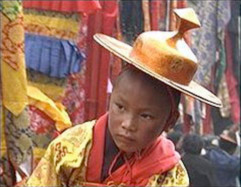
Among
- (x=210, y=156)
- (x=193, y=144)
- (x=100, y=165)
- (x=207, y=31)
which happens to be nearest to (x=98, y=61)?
(x=193, y=144)

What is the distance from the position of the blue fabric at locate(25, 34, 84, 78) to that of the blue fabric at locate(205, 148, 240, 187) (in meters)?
1.41

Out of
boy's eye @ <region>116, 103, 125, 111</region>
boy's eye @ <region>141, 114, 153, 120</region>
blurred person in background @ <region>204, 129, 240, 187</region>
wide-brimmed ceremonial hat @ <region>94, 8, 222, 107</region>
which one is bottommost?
blurred person in background @ <region>204, 129, 240, 187</region>

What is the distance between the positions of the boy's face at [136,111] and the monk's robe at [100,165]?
3.3 inches

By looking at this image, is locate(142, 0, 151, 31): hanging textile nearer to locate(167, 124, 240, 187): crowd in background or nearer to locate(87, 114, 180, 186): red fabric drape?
locate(167, 124, 240, 187): crowd in background

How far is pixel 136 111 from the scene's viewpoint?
183 centimetres

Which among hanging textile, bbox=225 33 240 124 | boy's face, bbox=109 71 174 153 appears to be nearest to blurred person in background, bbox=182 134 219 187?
hanging textile, bbox=225 33 240 124

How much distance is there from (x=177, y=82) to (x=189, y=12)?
0.61ft

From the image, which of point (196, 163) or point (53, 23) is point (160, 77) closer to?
point (53, 23)

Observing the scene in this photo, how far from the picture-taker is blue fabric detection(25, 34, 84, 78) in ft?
10.4

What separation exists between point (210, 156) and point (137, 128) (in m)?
2.55

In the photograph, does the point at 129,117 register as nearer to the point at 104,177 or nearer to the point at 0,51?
the point at 104,177

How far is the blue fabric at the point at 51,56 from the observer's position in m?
3.17

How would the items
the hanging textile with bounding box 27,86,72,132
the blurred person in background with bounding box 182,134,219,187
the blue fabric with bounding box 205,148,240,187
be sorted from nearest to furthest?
the hanging textile with bounding box 27,86,72,132 → the blurred person in background with bounding box 182,134,219,187 → the blue fabric with bounding box 205,148,240,187

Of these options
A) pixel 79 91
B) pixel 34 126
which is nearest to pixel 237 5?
pixel 79 91
